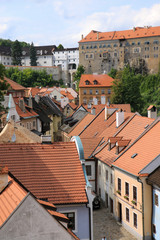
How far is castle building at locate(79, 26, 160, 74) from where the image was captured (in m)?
124

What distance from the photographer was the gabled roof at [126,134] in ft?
87.2

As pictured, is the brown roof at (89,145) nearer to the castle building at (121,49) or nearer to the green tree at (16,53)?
the castle building at (121,49)

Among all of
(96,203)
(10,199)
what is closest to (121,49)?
(96,203)

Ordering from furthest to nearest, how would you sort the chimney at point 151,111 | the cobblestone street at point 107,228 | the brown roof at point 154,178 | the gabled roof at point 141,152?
the chimney at point 151,111
the gabled roof at point 141,152
the cobblestone street at point 107,228
the brown roof at point 154,178

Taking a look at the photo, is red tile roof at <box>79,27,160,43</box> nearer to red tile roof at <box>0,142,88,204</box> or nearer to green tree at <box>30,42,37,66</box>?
green tree at <box>30,42,37,66</box>

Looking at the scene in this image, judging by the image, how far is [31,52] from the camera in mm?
143000

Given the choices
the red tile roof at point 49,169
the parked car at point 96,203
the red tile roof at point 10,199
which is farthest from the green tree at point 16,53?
the red tile roof at point 10,199

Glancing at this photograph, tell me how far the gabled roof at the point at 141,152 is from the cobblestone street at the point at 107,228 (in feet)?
13.6

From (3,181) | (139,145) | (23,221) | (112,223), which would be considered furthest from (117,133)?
(23,221)

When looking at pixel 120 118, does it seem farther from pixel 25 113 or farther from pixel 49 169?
pixel 49 169

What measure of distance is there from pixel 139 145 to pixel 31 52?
125559 mm

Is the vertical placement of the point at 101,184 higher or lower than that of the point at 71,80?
lower

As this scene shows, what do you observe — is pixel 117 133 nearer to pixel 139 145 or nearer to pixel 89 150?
pixel 89 150

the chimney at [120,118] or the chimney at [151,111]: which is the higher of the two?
the chimney at [151,111]
